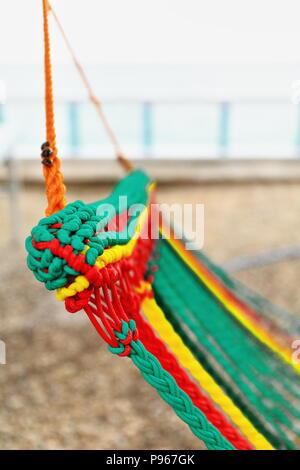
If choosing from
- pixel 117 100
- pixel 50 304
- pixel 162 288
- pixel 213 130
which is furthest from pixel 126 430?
pixel 213 130

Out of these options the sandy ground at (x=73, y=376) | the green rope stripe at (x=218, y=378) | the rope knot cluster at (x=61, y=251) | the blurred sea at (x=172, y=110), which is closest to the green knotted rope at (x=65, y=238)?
the rope knot cluster at (x=61, y=251)

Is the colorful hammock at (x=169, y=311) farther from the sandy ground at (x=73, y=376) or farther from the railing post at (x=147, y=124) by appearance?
the railing post at (x=147, y=124)

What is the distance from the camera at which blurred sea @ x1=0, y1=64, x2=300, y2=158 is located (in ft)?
13.8

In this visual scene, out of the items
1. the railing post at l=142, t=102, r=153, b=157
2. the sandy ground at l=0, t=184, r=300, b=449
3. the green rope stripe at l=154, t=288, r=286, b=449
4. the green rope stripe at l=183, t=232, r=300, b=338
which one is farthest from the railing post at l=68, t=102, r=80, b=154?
the green rope stripe at l=154, t=288, r=286, b=449

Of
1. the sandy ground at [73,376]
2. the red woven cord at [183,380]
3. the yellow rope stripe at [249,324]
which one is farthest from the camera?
the sandy ground at [73,376]

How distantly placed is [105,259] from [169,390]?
171 millimetres

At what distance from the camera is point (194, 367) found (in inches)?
31.5

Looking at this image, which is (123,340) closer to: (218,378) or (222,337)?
(218,378)

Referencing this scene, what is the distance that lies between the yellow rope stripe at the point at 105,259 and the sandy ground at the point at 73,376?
0.69 metres

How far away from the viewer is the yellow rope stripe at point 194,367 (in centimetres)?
79

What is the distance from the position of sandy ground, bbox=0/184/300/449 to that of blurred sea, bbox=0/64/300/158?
5.70ft

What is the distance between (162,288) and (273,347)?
35cm

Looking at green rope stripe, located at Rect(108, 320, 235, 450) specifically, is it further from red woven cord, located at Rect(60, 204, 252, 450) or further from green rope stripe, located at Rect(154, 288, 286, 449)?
green rope stripe, located at Rect(154, 288, 286, 449)

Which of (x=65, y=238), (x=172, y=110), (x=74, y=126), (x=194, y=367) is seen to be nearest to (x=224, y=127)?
(x=74, y=126)
